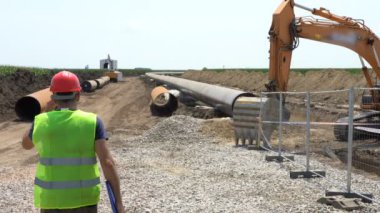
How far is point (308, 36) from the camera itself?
17797mm

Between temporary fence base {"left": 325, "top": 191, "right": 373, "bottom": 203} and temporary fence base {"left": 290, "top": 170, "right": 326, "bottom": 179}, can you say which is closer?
temporary fence base {"left": 325, "top": 191, "right": 373, "bottom": 203}

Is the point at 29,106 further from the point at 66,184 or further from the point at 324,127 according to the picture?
the point at 66,184

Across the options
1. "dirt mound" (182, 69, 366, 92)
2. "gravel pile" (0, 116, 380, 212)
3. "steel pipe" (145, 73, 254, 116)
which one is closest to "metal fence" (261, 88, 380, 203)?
"gravel pile" (0, 116, 380, 212)

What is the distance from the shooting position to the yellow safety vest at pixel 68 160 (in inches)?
145

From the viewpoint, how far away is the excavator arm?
17.3 metres

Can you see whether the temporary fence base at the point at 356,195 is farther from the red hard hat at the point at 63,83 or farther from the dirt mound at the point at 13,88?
the dirt mound at the point at 13,88

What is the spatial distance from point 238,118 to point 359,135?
3710mm

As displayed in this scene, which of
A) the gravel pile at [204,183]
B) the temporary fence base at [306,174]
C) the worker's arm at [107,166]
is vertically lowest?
the gravel pile at [204,183]

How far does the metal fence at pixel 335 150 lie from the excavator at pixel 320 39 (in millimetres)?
502

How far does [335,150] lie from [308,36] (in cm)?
506

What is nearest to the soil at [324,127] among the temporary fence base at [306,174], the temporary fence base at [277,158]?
the temporary fence base at [277,158]

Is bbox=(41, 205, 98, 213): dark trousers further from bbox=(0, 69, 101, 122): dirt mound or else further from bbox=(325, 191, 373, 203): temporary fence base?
bbox=(0, 69, 101, 122): dirt mound

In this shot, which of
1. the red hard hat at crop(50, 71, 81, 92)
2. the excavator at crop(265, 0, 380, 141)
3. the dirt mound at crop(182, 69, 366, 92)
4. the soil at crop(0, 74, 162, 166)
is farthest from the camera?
the dirt mound at crop(182, 69, 366, 92)

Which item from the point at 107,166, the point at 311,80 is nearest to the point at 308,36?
the point at 107,166
